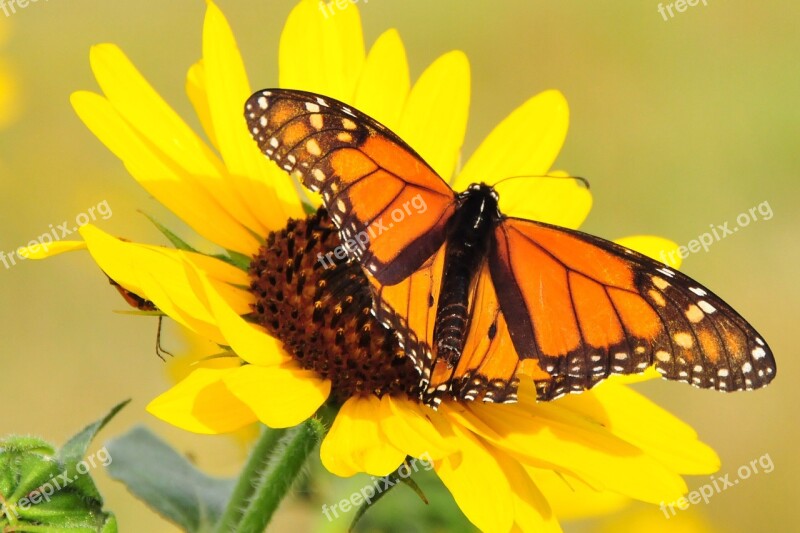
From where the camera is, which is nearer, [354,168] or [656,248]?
[354,168]

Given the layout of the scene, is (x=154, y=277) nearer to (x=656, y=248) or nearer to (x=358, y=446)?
(x=358, y=446)

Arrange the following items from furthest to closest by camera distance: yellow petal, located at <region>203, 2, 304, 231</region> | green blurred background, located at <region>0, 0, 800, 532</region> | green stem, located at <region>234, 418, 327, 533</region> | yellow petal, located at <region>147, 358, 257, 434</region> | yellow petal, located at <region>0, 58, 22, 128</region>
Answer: green blurred background, located at <region>0, 0, 800, 532</region>
yellow petal, located at <region>0, 58, 22, 128</region>
yellow petal, located at <region>203, 2, 304, 231</region>
green stem, located at <region>234, 418, 327, 533</region>
yellow petal, located at <region>147, 358, 257, 434</region>

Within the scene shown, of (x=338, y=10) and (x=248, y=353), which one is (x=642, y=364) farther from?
(x=338, y=10)

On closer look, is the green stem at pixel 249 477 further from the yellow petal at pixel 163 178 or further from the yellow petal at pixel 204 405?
the yellow petal at pixel 163 178

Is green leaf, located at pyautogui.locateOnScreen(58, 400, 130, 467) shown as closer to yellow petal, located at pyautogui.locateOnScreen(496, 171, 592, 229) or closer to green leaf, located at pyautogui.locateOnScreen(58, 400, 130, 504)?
green leaf, located at pyautogui.locateOnScreen(58, 400, 130, 504)

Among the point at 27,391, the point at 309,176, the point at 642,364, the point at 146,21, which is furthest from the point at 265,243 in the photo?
the point at 146,21

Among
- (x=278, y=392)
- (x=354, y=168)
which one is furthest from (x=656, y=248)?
(x=278, y=392)

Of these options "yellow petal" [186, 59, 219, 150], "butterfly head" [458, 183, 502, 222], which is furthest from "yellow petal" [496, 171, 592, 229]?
"yellow petal" [186, 59, 219, 150]
